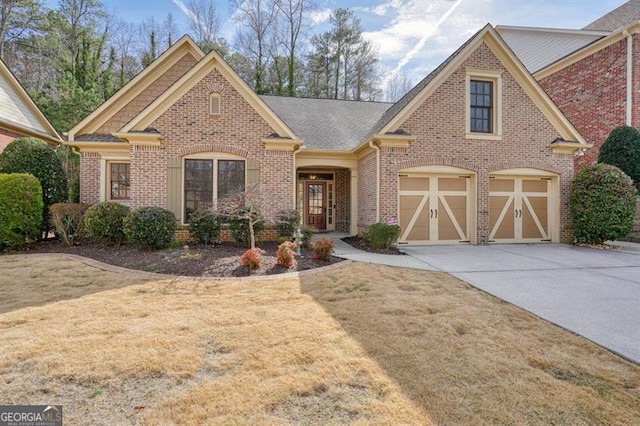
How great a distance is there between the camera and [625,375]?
9.50 ft

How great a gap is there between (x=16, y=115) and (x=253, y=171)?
12632 millimetres

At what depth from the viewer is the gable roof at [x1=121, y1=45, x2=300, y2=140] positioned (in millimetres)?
9203

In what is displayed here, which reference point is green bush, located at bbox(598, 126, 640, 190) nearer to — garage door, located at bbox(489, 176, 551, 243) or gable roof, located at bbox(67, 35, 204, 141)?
garage door, located at bbox(489, 176, 551, 243)

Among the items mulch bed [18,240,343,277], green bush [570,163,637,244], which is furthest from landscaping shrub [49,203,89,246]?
green bush [570,163,637,244]

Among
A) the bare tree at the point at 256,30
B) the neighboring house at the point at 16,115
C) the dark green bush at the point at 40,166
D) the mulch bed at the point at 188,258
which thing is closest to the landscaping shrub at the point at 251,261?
the mulch bed at the point at 188,258

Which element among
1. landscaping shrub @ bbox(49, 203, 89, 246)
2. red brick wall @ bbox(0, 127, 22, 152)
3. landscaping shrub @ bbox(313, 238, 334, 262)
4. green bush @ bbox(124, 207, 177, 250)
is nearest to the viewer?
landscaping shrub @ bbox(313, 238, 334, 262)

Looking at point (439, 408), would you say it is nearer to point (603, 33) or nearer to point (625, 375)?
point (625, 375)

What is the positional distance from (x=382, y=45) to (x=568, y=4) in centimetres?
1290

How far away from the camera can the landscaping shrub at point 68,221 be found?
8.91 m

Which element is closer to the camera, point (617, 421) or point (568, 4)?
point (617, 421)

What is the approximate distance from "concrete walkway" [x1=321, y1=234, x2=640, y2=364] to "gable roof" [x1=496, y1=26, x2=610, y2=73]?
37.6ft

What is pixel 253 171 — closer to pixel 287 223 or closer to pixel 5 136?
pixel 287 223

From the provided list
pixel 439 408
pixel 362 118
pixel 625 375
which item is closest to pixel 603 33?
pixel 362 118

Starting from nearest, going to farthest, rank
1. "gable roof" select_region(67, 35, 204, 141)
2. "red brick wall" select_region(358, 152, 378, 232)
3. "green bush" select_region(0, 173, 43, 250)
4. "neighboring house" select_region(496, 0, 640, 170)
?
"green bush" select_region(0, 173, 43, 250) → "red brick wall" select_region(358, 152, 378, 232) → "gable roof" select_region(67, 35, 204, 141) → "neighboring house" select_region(496, 0, 640, 170)
